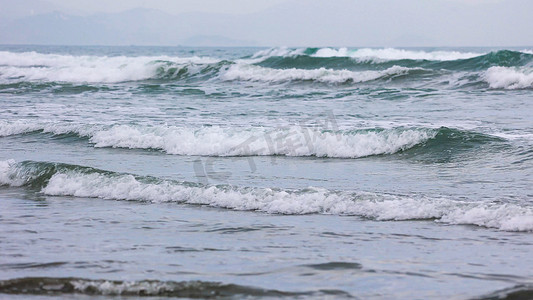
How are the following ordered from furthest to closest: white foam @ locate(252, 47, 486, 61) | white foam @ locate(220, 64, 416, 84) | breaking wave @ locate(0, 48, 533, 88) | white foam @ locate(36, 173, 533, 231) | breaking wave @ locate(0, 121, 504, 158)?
white foam @ locate(252, 47, 486, 61), white foam @ locate(220, 64, 416, 84), breaking wave @ locate(0, 48, 533, 88), breaking wave @ locate(0, 121, 504, 158), white foam @ locate(36, 173, 533, 231)

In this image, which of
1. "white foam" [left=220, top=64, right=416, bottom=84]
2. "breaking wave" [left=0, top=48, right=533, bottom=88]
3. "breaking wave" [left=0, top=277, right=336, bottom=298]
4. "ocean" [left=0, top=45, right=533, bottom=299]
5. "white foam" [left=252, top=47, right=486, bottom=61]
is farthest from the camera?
"white foam" [left=252, top=47, right=486, bottom=61]

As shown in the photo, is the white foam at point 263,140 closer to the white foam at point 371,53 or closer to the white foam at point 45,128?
the white foam at point 45,128

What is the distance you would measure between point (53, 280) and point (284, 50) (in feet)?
146

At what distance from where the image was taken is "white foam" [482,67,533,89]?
18.9m

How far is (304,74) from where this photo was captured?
2397cm

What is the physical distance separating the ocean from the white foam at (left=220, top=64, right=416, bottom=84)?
5510mm

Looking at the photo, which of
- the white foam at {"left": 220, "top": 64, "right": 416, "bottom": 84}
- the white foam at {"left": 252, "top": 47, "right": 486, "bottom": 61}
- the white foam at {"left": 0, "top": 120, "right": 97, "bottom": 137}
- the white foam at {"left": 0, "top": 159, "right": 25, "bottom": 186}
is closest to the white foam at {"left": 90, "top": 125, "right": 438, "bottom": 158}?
the white foam at {"left": 0, "top": 120, "right": 97, "bottom": 137}

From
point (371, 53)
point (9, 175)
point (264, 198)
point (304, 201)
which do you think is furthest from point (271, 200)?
point (371, 53)

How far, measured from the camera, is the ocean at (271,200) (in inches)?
185

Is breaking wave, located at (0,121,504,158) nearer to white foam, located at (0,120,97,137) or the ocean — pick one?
the ocean

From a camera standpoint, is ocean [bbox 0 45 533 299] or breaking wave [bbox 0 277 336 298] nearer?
breaking wave [bbox 0 277 336 298]

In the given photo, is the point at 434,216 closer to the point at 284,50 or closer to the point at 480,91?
the point at 480,91

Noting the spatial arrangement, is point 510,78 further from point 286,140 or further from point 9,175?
point 9,175

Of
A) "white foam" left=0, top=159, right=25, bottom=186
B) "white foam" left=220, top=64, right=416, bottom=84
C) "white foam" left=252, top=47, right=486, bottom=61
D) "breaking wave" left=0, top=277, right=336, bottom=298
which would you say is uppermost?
"white foam" left=252, top=47, right=486, bottom=61
